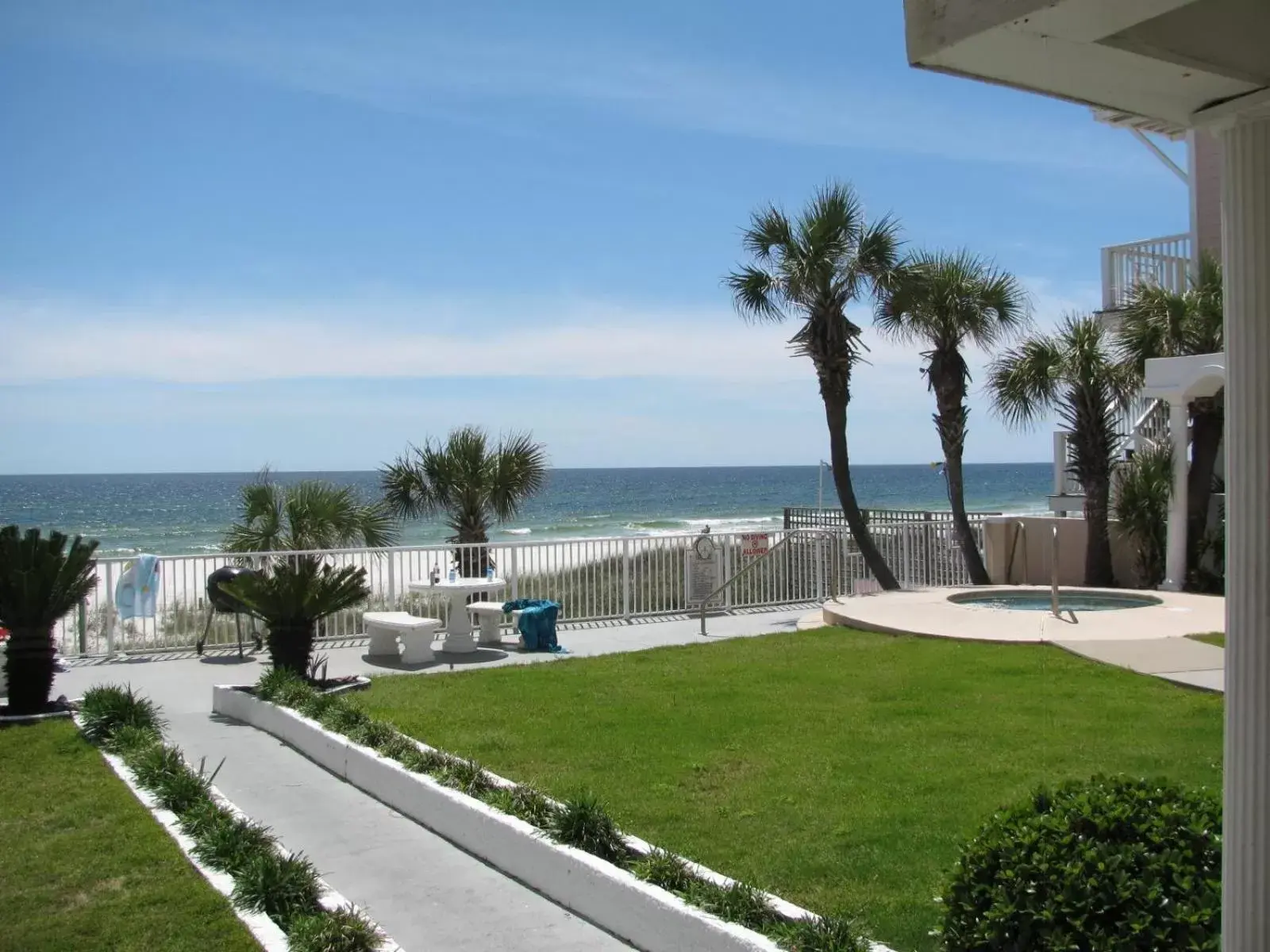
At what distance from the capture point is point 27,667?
8.77 m

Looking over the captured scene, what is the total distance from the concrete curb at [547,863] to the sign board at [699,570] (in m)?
7.82

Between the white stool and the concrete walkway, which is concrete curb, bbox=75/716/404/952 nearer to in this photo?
the concrete walkway

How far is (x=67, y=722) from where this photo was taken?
8.51 metres

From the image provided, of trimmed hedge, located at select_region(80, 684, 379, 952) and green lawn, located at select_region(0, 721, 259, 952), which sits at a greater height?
trimmed hedge, located at select_region(80, 684, 379, 952)

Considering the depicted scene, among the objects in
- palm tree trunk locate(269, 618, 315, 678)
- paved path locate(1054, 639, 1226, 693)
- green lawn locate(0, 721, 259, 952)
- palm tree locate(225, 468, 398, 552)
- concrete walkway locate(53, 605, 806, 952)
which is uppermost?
palm tree locate(225, 468, 398, 552)

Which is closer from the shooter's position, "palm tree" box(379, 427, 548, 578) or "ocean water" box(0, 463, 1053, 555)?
"palm tree" box(379, 427, 548, 578)

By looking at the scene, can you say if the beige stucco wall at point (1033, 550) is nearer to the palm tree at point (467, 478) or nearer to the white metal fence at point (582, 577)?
the white metal fence at point (582, 577)

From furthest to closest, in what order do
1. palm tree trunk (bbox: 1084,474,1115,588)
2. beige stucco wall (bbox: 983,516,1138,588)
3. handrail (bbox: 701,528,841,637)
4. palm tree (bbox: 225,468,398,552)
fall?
1. beige stucco wall (bbox: 983,516,1138,588)
2. palm tree trunk (bbox: 1084,474,1115,588)
3. palm tree (bbox: 225,468,398,552)
4. handrail (bbox: 701,528,841,637)

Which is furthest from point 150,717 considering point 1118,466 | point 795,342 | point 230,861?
point 1118,466

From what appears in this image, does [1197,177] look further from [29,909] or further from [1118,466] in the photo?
[29,909]

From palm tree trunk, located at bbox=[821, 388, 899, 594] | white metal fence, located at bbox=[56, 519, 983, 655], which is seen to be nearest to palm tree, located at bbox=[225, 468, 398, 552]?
white metal fence, located at bbox=[56, 519, 983, 655]

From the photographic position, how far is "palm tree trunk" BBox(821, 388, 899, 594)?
1589 cm

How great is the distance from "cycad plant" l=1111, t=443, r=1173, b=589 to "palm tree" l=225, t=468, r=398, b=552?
1096cm

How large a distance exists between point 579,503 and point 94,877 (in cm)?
6984
